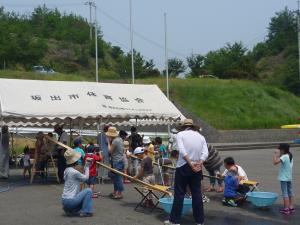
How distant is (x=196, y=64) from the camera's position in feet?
263

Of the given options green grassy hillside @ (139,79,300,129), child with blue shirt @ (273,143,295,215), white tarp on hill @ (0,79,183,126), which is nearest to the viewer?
child with blue shirt @ (273,143,295,215)

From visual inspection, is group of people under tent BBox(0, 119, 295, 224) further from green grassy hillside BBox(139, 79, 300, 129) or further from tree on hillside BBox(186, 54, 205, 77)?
tree on hillside BBox(186, 54, 205, 77)

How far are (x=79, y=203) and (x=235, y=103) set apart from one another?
43410 mm

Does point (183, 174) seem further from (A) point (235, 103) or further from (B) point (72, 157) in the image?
(A) point (235, 103)

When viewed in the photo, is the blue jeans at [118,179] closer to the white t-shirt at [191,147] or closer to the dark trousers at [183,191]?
the dark trousers at [183,191]

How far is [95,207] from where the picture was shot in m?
11.3

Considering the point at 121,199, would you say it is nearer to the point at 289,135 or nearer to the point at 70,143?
the point at 70,143

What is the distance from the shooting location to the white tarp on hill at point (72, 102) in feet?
48.5

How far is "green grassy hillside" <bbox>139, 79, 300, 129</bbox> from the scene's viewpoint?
48.7 metres

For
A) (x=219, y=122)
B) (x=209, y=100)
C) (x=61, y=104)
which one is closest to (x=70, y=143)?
(x=61, y=104)

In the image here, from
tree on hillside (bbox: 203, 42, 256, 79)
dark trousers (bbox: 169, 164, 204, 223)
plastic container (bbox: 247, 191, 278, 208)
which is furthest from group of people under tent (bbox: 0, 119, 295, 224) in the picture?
tree on hillside (bbox: 203, 42, 256, 79)

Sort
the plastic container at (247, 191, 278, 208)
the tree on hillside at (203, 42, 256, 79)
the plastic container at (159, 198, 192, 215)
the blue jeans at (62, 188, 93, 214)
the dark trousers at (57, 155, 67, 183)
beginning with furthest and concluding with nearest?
the tree on hillside at (203, 42, 256, 79) < the dark trousers at (57, 155, 67, 183) < the plastic container at (247, 191, 278, 208) < the blue jeans at (62, 188, 93, 214) < the plastic container at (159, 198, 192, 215)

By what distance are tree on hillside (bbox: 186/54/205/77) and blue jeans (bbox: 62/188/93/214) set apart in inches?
2712

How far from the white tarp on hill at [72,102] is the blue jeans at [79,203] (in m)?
4.93
